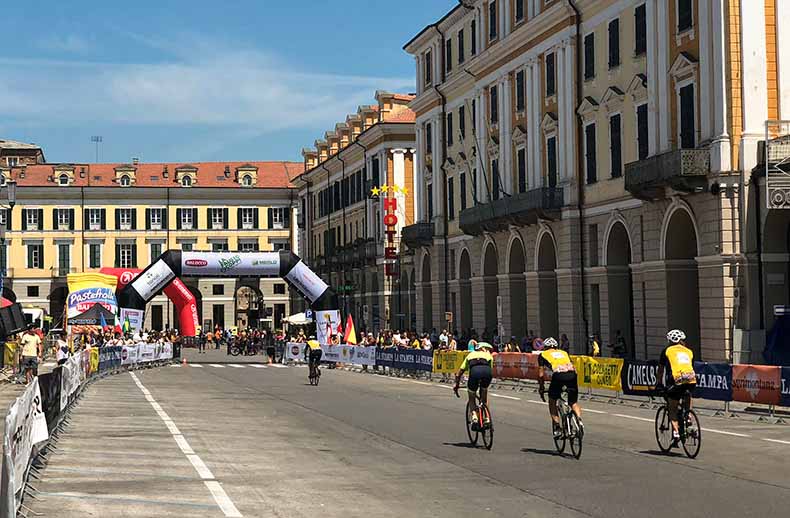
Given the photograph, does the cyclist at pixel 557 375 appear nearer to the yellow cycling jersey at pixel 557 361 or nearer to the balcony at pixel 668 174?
the yellow cycling jersey at pixel 557 361

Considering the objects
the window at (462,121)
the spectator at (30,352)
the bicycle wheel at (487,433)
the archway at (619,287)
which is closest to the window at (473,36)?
the window at (462,121)

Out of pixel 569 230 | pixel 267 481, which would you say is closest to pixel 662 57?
pixel 569 230

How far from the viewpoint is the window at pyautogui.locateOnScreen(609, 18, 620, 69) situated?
4525 centimetres

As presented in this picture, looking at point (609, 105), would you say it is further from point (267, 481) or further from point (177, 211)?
point (177, 211)

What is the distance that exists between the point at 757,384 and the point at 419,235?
43670 mm

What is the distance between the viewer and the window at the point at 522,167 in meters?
54.9

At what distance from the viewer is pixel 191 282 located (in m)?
118

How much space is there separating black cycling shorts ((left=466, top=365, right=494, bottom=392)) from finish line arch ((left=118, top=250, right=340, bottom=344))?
37.6 meters

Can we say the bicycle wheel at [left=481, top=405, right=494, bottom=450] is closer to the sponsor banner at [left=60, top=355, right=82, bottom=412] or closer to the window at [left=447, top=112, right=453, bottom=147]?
the sponsor banner at [left=60, top=355, right=82, bottom=412]

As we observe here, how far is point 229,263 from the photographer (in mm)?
57750

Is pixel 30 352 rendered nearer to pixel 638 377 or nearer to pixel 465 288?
pixel 638 377

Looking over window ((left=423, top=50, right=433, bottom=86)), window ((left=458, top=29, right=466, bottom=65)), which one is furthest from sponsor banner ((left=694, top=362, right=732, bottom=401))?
window ((left=423, top=50, right=433, bottom=86))

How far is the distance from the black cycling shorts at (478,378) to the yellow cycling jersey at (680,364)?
2.99 meters

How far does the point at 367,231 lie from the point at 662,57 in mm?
49312
